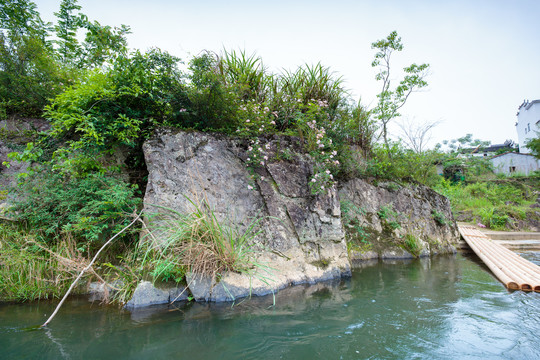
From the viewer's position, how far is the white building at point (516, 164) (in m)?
17.9

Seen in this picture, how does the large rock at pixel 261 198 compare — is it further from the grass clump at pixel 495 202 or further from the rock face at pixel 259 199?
the grass clump at pixel 495 202

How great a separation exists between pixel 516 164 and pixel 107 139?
2696cm

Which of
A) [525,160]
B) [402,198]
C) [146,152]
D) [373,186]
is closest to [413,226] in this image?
[402,198]

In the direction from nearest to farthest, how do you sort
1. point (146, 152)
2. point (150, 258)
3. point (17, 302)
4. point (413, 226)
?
point (17, 302), point (150, 258), point (146, 152), point (413, 226)

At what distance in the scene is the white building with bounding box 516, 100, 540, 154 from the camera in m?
20.9

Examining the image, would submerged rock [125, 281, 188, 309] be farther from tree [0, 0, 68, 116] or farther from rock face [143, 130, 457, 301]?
tree [0, 0, 68, 116]

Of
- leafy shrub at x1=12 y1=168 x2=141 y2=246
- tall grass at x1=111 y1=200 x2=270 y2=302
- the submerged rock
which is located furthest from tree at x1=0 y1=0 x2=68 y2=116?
the submerged rock

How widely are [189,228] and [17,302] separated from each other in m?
2.14

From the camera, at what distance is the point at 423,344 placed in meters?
2.17

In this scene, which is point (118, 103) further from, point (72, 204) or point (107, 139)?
point (72, 204)

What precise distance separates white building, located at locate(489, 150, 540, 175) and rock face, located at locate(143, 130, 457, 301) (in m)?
20.5

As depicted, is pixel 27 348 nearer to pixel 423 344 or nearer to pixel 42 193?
pixel 42 193

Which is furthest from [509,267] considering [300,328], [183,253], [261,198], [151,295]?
[151,295]

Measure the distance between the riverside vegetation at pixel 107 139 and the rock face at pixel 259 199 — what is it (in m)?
0.16
